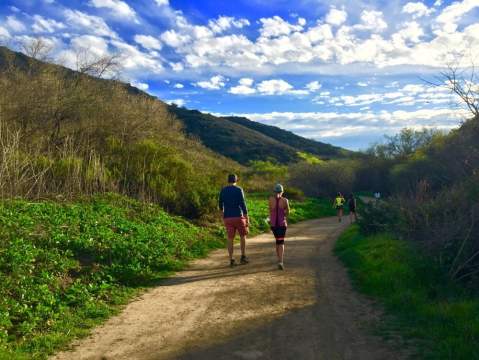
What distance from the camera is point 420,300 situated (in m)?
6.50

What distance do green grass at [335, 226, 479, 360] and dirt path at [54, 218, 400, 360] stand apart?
40cm

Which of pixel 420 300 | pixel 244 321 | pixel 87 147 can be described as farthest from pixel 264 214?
pixel 244 321

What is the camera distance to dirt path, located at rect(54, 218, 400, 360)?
192 inches

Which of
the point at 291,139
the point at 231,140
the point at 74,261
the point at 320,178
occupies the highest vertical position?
the point at 291,139

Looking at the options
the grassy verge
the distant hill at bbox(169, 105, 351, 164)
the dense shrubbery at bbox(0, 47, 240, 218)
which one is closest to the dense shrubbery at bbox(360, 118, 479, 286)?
the grassy verge

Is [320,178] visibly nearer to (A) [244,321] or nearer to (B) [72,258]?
(B) [72,258]

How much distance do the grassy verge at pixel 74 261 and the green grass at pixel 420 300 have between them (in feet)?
13.2

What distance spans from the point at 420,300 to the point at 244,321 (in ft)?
8.76

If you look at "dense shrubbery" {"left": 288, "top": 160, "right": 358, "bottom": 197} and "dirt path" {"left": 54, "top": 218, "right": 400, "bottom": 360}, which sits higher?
"dense shrubbery" {"left": 288, "top": 160, "right": 358, "bottom": 197}

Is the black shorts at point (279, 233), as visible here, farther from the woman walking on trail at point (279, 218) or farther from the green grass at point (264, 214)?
the green grass at point (264, 214)

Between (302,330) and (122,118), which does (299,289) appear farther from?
(122,118)

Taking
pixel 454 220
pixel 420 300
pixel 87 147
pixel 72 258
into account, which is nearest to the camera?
pixel 420 300

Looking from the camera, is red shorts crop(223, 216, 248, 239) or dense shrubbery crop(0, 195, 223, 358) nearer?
dense shrubbery crop(0, 195, 223, 358)

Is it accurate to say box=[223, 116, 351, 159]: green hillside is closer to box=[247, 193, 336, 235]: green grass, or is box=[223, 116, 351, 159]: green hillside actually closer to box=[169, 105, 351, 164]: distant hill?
box=[169, 105, 351, 164]: distant hill
